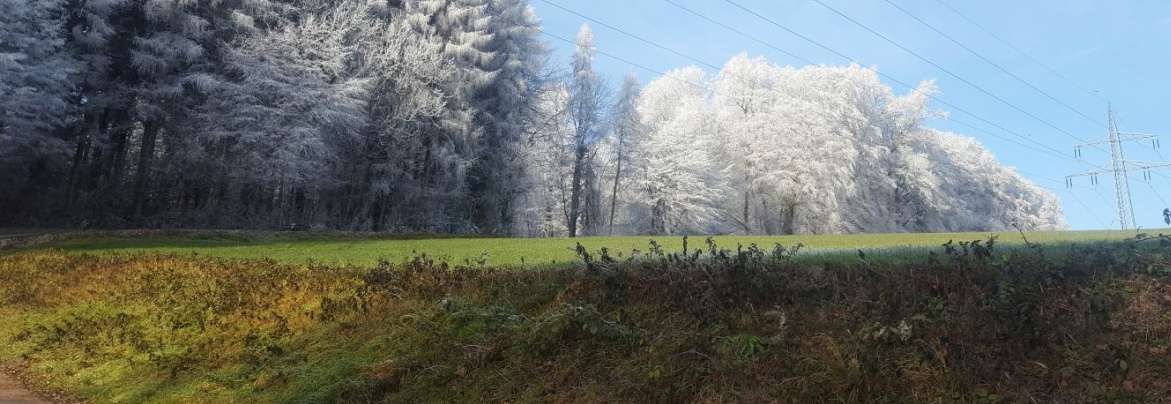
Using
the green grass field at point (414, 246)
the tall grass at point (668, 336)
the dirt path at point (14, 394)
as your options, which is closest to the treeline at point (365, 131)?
the green grass field at point (414, 246)

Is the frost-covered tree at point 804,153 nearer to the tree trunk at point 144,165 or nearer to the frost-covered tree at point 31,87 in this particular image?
the tree trunk at point 144,165

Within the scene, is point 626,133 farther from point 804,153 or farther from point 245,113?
point 245,113

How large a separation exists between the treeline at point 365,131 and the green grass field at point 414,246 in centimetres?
546

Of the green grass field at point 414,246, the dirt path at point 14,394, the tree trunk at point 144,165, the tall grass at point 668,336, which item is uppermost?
the tree trunk at point 144,165

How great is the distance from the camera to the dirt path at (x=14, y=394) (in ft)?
24.3

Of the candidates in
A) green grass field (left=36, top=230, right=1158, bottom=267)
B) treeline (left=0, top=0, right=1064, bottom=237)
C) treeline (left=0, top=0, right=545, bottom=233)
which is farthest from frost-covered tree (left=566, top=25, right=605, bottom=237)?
green grass field (left=36, top=230, right=1158, bottom=267)

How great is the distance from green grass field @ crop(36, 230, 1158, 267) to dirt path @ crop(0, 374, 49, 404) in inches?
231

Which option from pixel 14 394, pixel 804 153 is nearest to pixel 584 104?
pixel 804 153

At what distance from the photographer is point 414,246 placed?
19.3m

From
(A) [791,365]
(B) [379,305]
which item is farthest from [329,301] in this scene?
(A) [791,365]

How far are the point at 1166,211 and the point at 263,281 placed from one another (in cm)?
1960

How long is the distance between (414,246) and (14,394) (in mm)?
11659

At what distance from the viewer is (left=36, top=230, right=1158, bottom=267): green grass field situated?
48.4 feet

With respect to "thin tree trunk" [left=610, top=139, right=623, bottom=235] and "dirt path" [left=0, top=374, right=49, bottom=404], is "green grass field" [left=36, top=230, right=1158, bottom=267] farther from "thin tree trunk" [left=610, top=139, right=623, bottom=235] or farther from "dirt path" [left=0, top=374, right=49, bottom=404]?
"thin tree trunk" [left=610, top=139, right=623, bottom=235]
